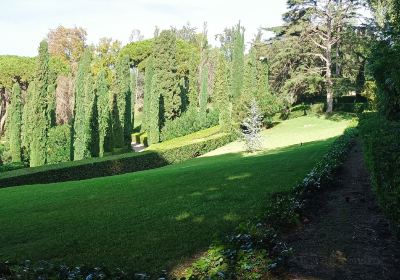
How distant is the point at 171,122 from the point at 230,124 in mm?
6719

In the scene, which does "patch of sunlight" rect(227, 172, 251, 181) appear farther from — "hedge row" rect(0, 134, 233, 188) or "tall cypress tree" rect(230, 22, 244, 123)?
"tall cypress tree" rect(230, 22, 244, 123)

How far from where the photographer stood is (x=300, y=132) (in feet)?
121

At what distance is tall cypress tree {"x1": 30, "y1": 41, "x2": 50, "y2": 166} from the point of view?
100 ft

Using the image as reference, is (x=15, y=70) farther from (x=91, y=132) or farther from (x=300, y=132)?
(x=300, y=132)

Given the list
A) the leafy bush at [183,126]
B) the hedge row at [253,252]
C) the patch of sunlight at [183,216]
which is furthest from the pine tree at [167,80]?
the hedge row at [253,252]

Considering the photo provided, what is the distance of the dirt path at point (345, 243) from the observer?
4.99 metres

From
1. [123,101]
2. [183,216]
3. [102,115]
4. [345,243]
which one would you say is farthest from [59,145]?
[345,243]

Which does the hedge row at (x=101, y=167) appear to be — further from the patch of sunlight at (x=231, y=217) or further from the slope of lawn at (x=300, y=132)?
the patch of sunlight at (x=231, y=217)

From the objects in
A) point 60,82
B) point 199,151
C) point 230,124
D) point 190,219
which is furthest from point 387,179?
point 60,82

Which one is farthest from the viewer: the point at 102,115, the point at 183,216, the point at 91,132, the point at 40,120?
the point at 102,115

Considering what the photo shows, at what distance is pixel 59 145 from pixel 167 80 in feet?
49.2

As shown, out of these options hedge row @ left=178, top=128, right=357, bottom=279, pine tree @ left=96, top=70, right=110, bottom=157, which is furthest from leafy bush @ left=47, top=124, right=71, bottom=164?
hedge row @ left=178, top=128, right=357, bottom=279

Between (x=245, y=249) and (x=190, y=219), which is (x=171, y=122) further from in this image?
(x=245, y=249)

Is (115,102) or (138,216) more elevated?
(115,102)
